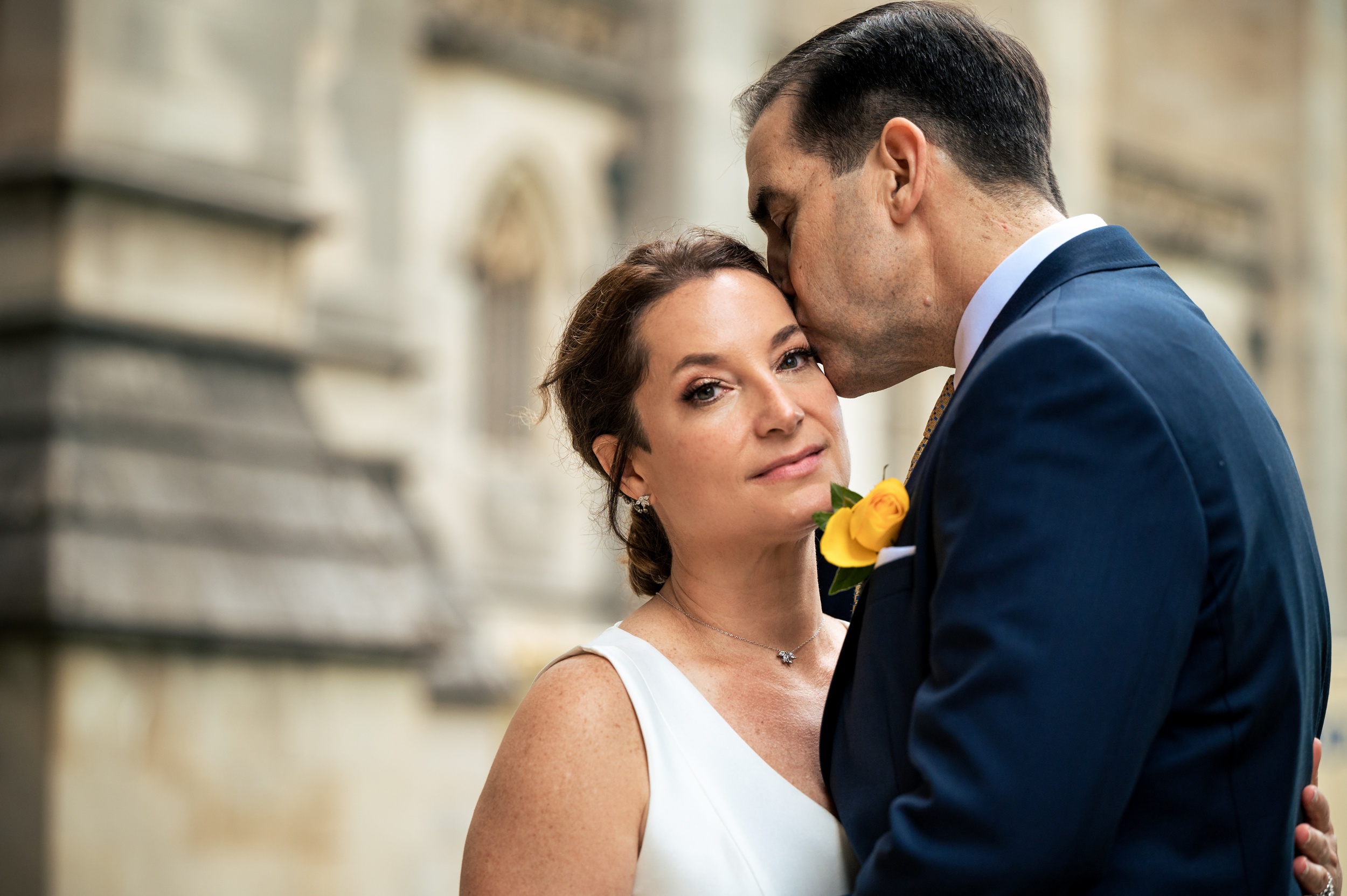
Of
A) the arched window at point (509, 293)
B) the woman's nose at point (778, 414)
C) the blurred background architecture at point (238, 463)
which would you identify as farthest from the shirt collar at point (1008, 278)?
the arched window at point (509, 293)

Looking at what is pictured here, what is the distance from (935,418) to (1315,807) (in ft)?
2.58

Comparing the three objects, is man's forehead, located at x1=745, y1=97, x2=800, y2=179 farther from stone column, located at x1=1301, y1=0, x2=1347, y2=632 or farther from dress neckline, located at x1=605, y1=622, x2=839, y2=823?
stone column, located at x1=1301, y1=0, x2=1347, y2=632

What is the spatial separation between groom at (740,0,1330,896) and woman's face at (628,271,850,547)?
372mm

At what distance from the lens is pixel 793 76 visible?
7.14 feet

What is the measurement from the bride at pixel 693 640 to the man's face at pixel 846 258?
9 centimetres

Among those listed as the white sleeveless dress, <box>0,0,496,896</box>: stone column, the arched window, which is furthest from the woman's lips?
the arched window

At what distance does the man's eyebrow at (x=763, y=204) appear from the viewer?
221 cm

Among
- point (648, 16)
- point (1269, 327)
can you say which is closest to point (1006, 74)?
point (648, 16)

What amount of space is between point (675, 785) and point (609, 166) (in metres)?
10.3

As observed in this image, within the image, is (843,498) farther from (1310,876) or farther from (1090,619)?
(1310,876)

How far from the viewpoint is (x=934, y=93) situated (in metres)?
2.04

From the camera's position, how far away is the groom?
1.51 m

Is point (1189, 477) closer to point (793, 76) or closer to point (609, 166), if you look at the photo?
point (793, 76)

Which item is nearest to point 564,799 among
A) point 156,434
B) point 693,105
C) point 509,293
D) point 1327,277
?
point 156,434
